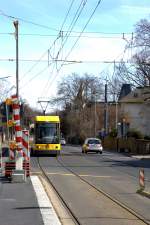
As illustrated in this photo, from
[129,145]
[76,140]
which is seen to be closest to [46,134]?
[129,145]

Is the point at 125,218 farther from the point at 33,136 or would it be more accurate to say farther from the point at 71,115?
the point at 71,115

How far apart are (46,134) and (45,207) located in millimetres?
33603

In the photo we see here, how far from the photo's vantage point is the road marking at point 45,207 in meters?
11.4

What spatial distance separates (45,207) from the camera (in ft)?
43.7

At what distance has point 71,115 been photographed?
408 feet

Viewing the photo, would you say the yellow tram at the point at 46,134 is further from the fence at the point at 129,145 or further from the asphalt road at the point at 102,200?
the asphalt road at the point at 102,200

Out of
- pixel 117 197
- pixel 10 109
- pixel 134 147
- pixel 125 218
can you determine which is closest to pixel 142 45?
pixel 134 147

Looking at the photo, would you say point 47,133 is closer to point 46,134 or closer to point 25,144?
point 46,134

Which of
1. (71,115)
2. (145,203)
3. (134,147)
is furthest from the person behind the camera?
(71,115)

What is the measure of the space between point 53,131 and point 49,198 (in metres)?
31.4

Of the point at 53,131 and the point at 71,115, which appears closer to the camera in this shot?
the point at 53,131

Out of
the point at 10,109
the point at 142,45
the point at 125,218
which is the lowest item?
the point at 125,218

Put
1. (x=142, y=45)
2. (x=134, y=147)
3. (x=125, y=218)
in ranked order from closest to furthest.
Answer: (x=125, y=218) < (x=142, y=45) < (x=134, y=147)

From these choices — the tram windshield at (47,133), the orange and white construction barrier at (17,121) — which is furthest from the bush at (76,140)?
the orange and white construction barrier at (17,121)
